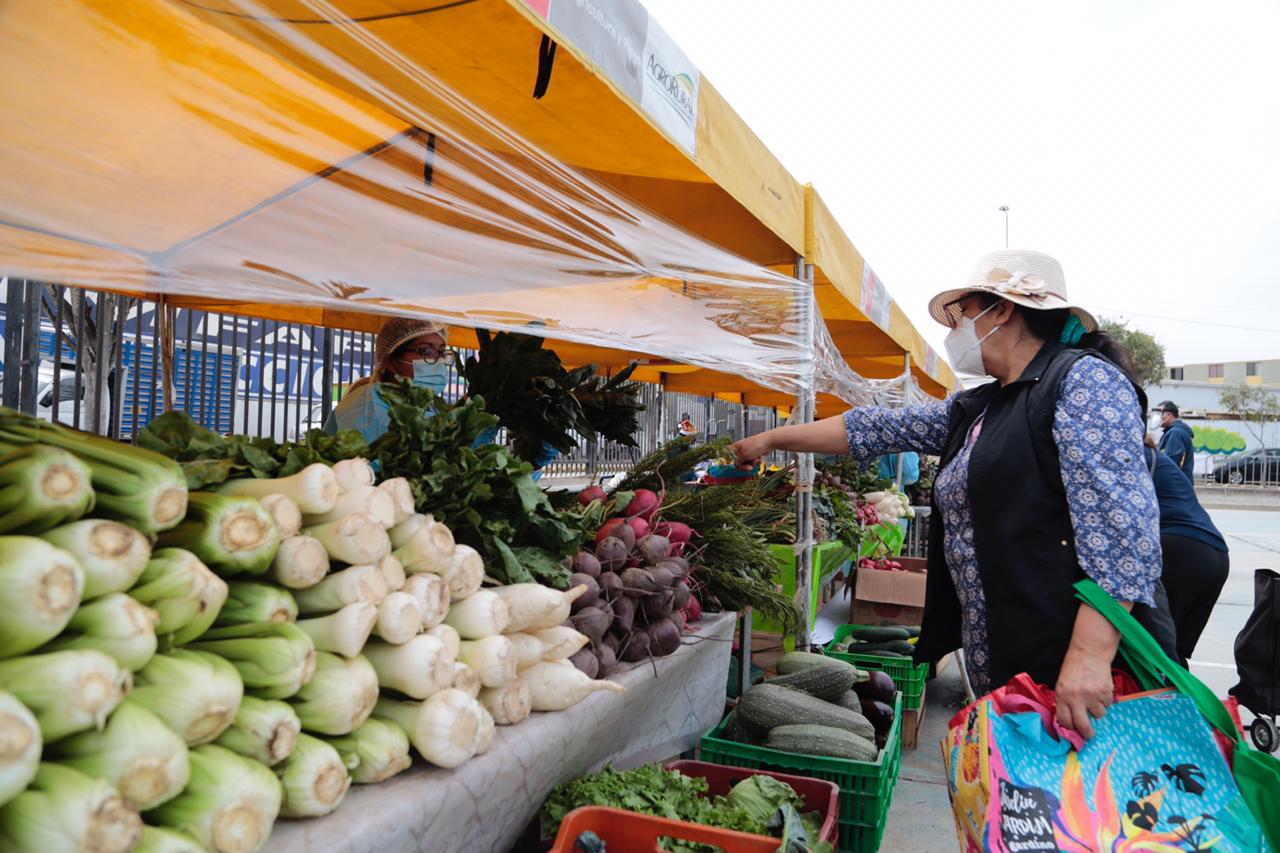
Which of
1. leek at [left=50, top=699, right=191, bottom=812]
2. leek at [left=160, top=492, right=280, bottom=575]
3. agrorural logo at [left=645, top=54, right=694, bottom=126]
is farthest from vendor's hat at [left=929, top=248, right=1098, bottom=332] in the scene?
leek at [left=50, top=699, right=191, bottom=812]

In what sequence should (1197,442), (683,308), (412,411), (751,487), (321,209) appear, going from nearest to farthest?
1. (412,411)
2. (321,209)
3. (683,308)
4. (751,487)
5. (1197,442)

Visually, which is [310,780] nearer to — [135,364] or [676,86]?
[676,86]

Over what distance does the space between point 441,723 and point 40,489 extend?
33.3 inches

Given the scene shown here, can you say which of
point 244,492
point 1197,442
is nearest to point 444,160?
point 244,492

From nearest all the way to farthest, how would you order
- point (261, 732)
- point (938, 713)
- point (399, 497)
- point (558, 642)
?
point (261, 732)
point (399, 497)
point (558, 642)
point (938, 713)

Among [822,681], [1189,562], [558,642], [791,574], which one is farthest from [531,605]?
[1189,562]

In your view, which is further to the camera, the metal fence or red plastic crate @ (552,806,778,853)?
the metal fence

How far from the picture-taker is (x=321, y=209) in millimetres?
2428

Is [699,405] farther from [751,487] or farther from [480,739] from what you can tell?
[480,739]

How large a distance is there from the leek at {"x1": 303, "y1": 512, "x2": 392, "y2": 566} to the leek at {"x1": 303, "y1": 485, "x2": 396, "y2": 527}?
0.02m

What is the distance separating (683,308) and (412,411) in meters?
2.04

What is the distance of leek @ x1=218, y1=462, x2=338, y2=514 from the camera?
1.71 metres

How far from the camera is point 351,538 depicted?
1.69 metres

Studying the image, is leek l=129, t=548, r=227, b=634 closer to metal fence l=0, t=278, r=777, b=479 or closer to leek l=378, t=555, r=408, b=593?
leek l=378, t=555, r=408, b=593
